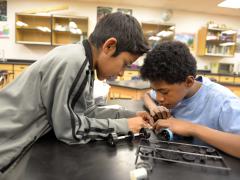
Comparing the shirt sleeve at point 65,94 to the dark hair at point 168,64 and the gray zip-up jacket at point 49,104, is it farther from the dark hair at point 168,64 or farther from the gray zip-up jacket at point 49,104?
the dark hair at point 168,64

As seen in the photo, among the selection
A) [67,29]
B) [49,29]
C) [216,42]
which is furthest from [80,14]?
[216,42]

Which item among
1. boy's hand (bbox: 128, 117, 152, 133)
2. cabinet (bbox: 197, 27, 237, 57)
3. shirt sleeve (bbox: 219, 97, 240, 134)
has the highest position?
cabinet (bbox: 197, 27, 237, 57)

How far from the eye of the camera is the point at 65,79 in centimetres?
77

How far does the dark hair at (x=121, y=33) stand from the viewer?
0.93 meters

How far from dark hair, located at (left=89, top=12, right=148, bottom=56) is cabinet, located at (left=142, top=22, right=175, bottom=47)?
176 inches

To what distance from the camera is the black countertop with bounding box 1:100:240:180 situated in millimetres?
592

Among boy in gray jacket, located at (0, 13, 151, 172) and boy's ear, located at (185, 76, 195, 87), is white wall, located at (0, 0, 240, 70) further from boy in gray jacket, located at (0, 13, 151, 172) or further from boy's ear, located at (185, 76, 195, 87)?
boy in gray jacket, located at (0, 13, 151, 172)

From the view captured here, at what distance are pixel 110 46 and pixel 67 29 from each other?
15.0 feet

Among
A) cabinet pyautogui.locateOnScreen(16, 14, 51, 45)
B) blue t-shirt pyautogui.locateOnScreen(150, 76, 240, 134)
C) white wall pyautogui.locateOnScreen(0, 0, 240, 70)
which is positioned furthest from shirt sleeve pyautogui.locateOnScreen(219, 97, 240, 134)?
white wall pyautogui.locateOnScreen(0, 0, 240, 70)

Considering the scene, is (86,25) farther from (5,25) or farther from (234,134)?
(234,134)

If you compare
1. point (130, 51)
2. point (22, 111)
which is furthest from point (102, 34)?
point (22, 111)

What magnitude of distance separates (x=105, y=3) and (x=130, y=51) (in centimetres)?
486

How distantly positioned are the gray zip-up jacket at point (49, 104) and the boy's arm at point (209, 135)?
0.23 metres

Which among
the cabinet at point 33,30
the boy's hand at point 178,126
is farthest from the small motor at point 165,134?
the cabinet at point 33,30
